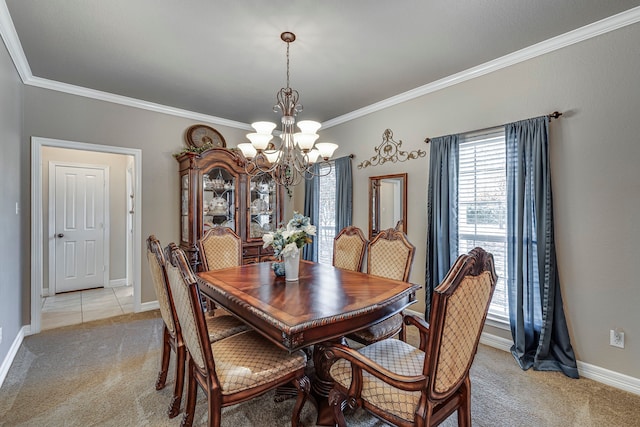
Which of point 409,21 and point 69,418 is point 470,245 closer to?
point 409,21

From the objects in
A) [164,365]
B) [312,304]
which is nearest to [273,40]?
[312,304]

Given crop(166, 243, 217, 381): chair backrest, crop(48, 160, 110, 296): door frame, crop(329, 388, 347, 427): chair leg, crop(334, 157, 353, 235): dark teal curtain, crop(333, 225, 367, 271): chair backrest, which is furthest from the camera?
crop(48, 160, 110, 296): door frame

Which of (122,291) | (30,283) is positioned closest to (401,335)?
(30,283)

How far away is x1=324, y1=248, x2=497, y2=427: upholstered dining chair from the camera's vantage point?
112 centimetres

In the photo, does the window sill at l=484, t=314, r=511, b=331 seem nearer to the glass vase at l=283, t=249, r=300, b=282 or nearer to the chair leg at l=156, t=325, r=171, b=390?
the glass vase at l=283, t=249, r=300, b=282

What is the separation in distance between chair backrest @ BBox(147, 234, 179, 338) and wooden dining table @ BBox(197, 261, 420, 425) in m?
0.30

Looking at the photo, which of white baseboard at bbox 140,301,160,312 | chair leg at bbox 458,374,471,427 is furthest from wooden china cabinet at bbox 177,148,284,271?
chair leg at bbox 458,374,471,427

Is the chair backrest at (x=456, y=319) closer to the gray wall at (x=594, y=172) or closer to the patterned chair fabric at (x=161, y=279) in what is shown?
the patterned chair fabric at (x=161, y=279)

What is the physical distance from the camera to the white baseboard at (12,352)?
224cm

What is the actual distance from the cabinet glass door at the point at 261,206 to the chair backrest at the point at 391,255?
2054 mm

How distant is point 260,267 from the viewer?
8.91ft

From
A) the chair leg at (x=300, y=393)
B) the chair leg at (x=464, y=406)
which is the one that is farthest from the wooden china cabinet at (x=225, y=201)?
the chair leg at (x=464, y=406)

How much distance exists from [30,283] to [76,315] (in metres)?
0.78

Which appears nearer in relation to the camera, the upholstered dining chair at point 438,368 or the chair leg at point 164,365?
the upholstered dining chair at point 438,368
